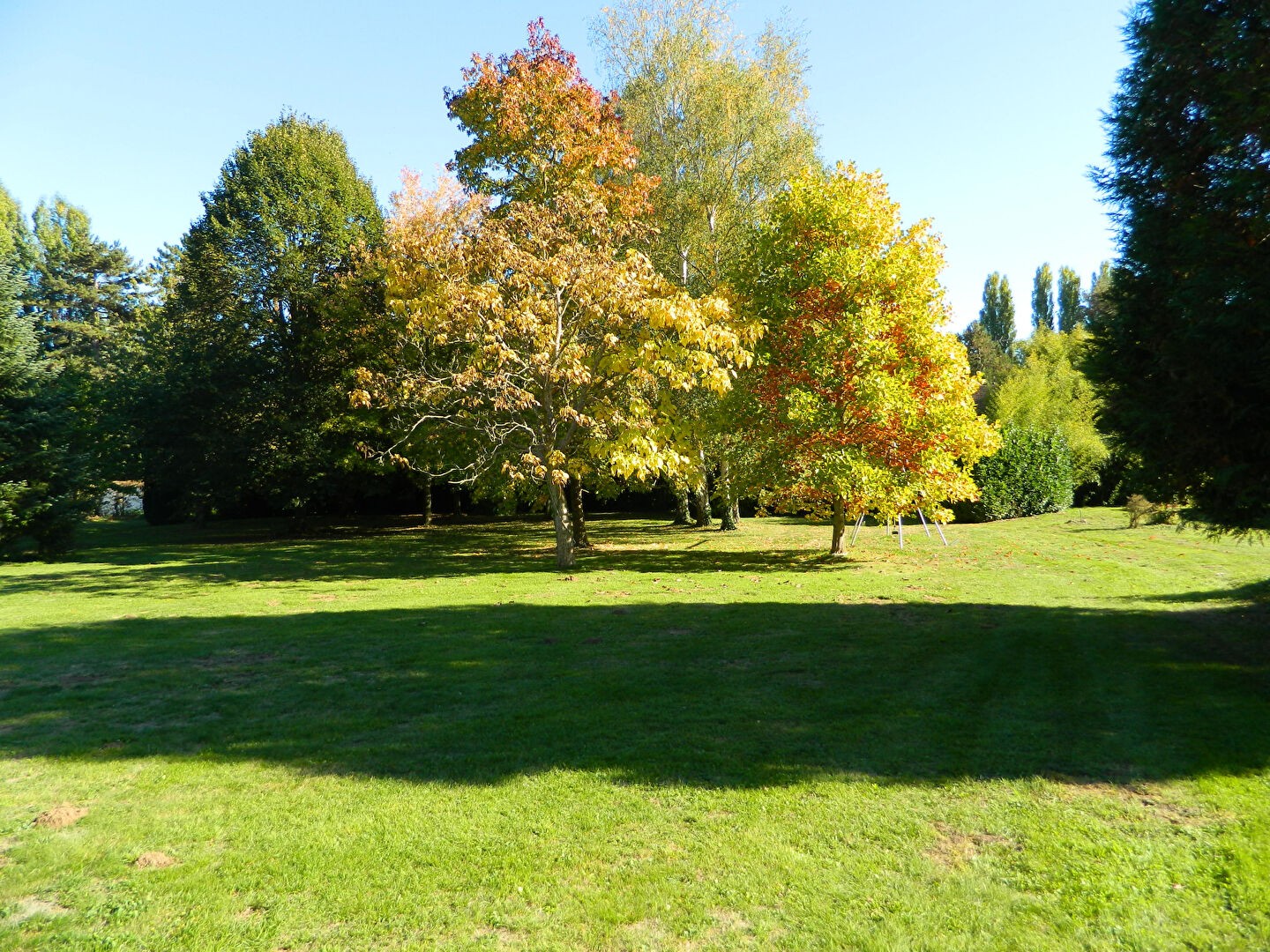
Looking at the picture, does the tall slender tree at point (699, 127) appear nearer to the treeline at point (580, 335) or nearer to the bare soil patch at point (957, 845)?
the treeline at point (580, 335)

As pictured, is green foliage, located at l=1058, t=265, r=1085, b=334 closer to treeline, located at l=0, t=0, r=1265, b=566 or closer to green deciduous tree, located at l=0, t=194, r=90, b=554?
treeline, located at l=0, t=0, r=1265, b=566

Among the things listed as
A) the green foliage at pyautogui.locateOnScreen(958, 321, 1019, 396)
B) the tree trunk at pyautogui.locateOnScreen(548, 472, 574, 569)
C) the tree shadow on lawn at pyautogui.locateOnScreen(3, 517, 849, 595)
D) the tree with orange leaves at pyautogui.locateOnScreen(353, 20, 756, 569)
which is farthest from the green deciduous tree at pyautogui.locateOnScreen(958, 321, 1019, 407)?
the tree trunk at pyautogui.locateOnScreen(548, 472, 574, 569)

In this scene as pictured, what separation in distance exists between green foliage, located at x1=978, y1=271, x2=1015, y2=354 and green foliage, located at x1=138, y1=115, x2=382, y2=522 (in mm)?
58965

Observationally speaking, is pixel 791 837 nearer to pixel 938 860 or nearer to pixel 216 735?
pixel 938 860

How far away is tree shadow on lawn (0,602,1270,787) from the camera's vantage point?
517 cm

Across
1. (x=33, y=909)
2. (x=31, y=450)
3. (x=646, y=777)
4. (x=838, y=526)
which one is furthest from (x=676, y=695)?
(x=31, y=450)

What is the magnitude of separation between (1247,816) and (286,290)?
26930 mm

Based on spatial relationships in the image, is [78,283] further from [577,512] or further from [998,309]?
[998,309]

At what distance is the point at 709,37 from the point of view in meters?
22.2

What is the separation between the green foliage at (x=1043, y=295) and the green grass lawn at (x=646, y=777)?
218 feet

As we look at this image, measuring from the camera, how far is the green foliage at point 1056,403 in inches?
1144

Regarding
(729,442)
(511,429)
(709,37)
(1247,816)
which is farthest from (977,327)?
(1247,816)

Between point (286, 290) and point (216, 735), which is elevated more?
point (286, 290)

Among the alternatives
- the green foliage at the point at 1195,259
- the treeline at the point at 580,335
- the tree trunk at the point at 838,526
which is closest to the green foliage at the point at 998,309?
the treeline at the point at 580,335
